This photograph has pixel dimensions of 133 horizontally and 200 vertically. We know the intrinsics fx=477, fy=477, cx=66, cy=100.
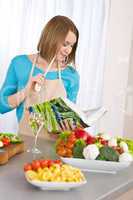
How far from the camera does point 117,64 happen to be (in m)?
4.14

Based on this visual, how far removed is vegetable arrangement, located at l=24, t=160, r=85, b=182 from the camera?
1.42 m

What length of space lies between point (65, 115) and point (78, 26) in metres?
2.00

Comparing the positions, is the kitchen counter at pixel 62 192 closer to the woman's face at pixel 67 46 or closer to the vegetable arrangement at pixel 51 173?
the vegetable arrangement at pixel 51 173

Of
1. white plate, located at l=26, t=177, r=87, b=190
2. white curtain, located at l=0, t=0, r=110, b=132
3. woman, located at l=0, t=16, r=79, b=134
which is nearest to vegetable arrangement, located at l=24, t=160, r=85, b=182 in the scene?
white plate, located at l=26, t=177, r=87, b=190

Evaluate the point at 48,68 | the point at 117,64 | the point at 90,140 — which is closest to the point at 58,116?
the point at 90,140

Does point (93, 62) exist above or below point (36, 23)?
below

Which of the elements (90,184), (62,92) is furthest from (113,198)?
(62,92)

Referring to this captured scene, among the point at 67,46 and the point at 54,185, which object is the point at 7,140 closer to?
the point at 54,185

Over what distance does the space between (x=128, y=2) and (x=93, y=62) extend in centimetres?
59

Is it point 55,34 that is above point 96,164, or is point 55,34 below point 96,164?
above

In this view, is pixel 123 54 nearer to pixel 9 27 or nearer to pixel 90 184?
pixel 9 27

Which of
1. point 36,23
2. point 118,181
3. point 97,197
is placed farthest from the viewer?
point 36,23

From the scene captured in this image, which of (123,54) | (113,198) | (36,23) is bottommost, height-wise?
(113,198)

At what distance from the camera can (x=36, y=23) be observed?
355cm
